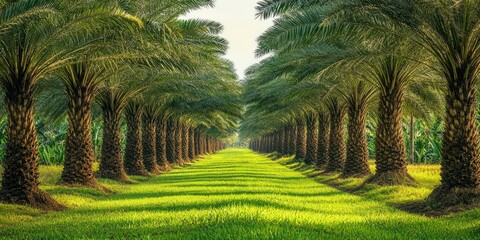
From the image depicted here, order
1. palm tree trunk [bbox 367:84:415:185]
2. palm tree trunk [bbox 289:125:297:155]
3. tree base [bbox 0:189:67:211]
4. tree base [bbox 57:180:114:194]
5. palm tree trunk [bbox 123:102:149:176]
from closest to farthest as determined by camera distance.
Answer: tree base [bbox 0:189:67:211] < tree base [bbox 57:180:114:194] < palm tree trunk [bbox 367:84:415:185] < palm tree trunk [bbox 123:102:149:176] < palm tree trunk [bbox 289:125:297:155]

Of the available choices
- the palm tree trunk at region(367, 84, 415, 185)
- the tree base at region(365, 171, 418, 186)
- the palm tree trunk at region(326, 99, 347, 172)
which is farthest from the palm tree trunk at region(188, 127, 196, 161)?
the tree base at region(365, 171, 418, 186)

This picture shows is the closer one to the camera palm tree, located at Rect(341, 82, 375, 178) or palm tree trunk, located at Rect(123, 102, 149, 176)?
palm tree, located at Rect(341, 82, 375, 178)

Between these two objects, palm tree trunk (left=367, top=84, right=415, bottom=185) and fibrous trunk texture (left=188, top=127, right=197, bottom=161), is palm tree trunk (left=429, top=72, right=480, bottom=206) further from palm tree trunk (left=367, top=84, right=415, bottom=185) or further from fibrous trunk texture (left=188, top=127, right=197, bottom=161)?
fibrous trunk texture (left=188, top=127, right=197, bottom=161)

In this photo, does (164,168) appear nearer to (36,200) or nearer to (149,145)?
(149,145)

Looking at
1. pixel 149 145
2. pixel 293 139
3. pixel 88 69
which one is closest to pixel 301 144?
pixel 293 139

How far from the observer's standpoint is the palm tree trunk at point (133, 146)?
2959 centimetres

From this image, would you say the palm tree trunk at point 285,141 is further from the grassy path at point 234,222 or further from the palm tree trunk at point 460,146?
the palm tree trunk at point 460,146

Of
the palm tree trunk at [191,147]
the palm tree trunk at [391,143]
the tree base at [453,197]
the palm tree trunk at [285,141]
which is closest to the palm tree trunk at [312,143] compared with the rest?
the palm tree trunk at [391,143]

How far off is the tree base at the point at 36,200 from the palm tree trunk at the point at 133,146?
49.4 feet

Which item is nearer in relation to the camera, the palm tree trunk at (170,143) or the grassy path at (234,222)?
the grassy path at (234,222)

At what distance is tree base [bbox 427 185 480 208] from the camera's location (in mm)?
13921

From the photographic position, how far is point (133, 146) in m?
29.8

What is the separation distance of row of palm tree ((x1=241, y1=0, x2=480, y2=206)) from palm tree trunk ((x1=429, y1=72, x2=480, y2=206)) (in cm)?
3

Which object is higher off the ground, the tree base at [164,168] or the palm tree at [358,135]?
the palm tree at [358,135]
